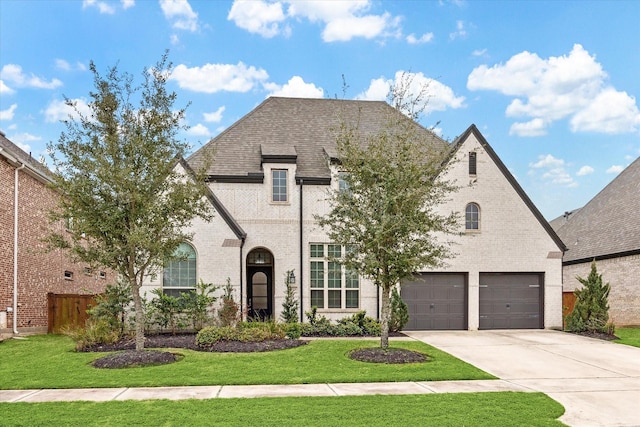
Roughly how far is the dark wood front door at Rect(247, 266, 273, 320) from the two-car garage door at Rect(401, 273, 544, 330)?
5.11 metres

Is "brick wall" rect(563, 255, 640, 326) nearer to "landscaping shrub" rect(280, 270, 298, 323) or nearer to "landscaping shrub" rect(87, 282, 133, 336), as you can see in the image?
"landscaping shrub" rect(280, 270, 298, 323)

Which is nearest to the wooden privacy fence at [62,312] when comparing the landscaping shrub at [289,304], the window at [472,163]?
the landscaping shrub at [289,304]

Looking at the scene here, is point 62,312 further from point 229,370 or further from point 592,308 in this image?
point 592,308

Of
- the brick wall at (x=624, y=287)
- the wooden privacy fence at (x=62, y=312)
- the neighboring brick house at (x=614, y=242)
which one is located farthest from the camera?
the neighboring brick house at (x=614, y=242)

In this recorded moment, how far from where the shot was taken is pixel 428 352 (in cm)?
1412

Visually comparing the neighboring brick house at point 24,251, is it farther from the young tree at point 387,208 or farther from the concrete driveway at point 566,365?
the concrete driveway at point 566,365

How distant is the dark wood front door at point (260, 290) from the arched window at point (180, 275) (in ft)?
8.18

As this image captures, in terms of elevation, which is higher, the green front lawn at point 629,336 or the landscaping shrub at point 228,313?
the landscaping shrub at point 228,313

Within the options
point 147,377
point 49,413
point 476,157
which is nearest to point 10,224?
point 147,377

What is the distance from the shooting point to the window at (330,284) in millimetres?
19641

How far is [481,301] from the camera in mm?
20188

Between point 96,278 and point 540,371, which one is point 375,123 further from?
point 96,278

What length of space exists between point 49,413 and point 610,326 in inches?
698

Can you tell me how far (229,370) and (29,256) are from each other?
12.7m
